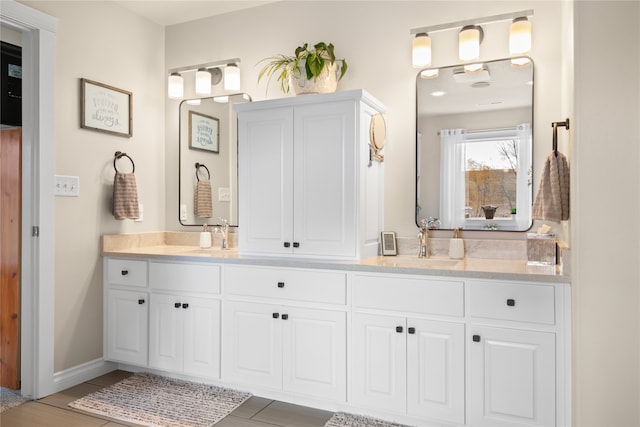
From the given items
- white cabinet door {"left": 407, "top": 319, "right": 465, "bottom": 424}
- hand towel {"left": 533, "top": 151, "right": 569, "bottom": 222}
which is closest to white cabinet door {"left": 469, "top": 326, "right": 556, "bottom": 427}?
white cabinet door {"left": 407, "top": 319, "right": 465, "bottom": 424}

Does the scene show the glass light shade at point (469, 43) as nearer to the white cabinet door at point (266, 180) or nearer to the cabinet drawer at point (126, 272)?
the white cabinet door at point (266, 180)

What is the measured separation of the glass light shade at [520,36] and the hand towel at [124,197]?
2.55m

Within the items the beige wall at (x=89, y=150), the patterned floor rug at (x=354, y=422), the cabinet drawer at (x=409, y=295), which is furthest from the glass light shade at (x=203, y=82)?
the patterned floor rug at (x=354, y=422)

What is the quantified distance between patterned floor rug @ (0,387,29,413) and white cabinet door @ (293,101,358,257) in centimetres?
183

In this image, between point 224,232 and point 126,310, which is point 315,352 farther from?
point 126,310

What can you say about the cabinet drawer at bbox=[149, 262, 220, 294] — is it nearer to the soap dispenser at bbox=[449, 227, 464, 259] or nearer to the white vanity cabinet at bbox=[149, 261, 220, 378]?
the white vanity cabinet at bbox=[149, 261, 220, 378]

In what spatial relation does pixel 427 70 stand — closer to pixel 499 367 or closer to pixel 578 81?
pixel 578 81

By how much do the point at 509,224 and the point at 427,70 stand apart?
40.7 inches

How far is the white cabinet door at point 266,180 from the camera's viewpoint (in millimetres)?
2756

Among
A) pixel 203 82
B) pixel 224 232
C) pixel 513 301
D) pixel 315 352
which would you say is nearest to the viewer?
pixel 513 301

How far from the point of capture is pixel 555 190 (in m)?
2.20

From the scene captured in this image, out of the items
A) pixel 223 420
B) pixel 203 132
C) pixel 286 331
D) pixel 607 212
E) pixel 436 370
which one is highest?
pixel 203 132

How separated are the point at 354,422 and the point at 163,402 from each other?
3.62 ft

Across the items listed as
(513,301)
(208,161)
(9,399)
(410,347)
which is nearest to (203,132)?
(208,161)
